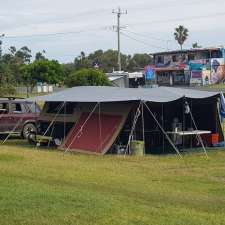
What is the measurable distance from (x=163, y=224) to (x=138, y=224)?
0.33 metres

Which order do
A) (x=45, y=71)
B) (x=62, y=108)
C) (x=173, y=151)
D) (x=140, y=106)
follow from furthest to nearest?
(x=45, y=71)
(x=62, y=108)
(x=173, y=151)
(x=140, y=106)

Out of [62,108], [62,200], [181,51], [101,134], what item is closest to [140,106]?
[101,134]

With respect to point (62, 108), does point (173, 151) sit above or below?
below

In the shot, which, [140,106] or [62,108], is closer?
[140,106]

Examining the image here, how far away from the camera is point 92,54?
124 meters

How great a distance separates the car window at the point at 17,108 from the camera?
24.0m

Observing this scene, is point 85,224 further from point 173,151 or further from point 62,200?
point 173,151

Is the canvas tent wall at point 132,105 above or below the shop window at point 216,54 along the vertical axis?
below

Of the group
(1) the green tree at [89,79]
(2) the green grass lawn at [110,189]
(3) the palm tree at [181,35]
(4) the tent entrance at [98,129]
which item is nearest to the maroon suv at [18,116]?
(4) the tent entrance at [98,129]

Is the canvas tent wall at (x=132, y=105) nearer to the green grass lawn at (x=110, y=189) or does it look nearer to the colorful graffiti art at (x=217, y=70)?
the green grass lawn at (x=110, y=189)

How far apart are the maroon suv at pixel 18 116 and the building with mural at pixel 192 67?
48.0 m

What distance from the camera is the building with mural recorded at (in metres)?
75.4

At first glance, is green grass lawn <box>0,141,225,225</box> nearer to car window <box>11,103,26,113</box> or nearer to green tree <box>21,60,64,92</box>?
car window <box>11,103,26,113</box>

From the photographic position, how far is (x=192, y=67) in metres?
76.2
